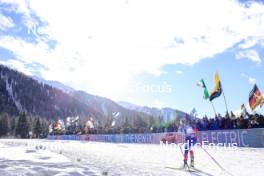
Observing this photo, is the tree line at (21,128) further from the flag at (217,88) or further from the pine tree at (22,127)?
the flag at (217,88)

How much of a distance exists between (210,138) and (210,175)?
720 inches

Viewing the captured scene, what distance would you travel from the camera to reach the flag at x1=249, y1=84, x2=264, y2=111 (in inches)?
1232

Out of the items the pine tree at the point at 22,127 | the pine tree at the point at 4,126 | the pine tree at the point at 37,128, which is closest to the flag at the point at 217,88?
the pine tree at the point at 37,128

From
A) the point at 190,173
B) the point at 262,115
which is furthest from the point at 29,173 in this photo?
the point at 262,115

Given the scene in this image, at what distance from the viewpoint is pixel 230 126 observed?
94.4ft

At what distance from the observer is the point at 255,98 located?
31.7m

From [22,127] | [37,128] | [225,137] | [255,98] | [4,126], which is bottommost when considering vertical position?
[225,137]

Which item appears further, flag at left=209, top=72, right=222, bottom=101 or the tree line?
the tree line

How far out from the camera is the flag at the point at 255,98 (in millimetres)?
31281

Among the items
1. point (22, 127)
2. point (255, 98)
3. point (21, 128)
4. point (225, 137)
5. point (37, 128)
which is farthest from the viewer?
point (22, 127)

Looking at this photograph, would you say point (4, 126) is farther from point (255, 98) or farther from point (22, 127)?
point (255, 98)

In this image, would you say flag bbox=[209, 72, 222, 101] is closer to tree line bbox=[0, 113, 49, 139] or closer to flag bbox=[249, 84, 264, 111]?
flag bbox=[249, 84, 264, 111]

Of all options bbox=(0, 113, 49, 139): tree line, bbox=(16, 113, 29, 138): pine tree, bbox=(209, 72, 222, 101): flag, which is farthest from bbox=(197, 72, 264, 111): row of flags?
bbox=(16, 113, 29, 138): pine tree

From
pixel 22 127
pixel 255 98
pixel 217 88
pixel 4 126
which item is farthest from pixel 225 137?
pixel 4 126
